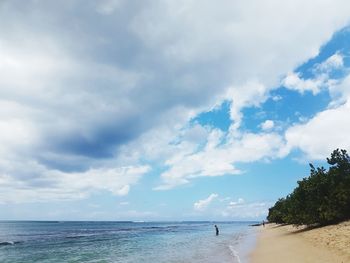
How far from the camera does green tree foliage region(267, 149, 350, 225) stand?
137ft

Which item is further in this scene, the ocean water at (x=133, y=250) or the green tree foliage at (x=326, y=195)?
the green tree foliage at (x=326, y=195)

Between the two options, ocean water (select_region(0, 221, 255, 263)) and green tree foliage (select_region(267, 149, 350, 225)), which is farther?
green tree foliage (select_region(267, 149, 350, 225))

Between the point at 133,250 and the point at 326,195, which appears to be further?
the point at 133,250

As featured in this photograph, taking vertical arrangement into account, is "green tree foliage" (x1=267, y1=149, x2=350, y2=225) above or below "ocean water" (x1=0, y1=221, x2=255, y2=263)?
above

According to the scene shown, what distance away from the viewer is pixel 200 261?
3114cm

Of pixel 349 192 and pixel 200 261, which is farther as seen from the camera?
pixel 349 192

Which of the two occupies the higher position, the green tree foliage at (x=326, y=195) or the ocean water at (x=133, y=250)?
the green tree foliage at (x=326, y=195)

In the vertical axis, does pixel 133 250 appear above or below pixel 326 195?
below

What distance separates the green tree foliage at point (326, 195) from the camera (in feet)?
137

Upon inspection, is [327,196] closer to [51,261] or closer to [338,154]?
[338,154]

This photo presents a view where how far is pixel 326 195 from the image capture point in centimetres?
4400

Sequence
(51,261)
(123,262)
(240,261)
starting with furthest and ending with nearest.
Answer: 1. (51,261)
2. (123,262)
3. (240,261)

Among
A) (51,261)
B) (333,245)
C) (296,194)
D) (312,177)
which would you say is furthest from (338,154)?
(51,261)

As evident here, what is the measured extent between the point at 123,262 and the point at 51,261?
26.9 ft
